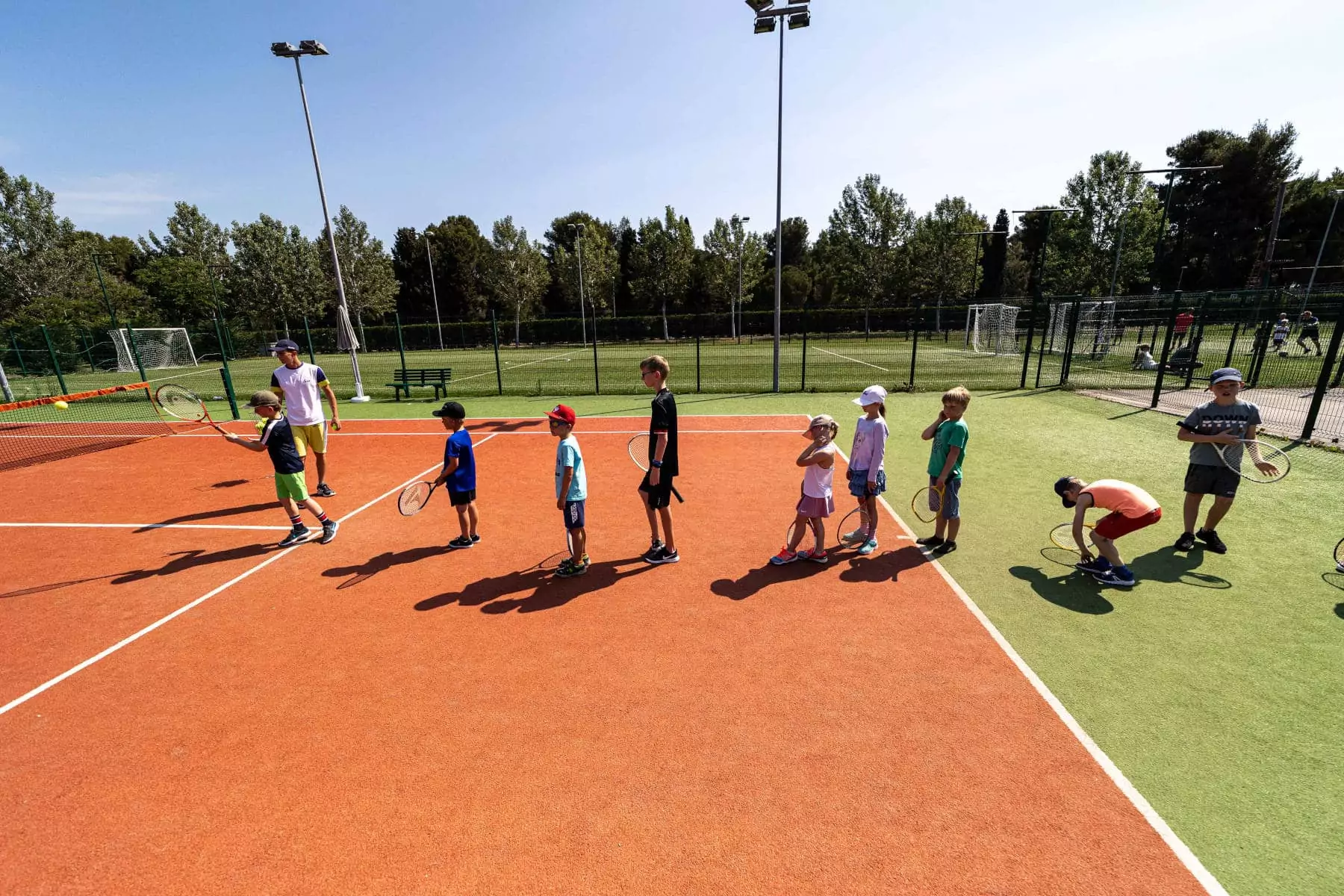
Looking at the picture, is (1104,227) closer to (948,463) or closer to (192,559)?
(948,463)

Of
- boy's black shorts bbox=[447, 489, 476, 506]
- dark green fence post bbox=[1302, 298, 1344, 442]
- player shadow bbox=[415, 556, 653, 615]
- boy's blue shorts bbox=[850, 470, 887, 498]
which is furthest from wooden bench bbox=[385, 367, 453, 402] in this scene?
dark green fence post bbox=[1302, 298, 1344, 442]

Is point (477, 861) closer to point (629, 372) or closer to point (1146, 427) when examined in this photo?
point (1146, 427)

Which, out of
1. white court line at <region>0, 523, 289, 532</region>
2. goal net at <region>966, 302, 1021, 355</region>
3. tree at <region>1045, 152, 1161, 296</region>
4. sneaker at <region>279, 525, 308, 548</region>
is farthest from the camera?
tree at <region>1045, 152, 1161, 296</region>

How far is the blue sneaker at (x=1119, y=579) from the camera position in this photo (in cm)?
597

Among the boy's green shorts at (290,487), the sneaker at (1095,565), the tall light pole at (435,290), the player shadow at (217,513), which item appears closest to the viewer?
the sneaker at (1095,565)

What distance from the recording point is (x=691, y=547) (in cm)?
733

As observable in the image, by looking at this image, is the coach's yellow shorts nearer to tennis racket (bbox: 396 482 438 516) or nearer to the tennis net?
tennis racket (bbox: 396 482 438 516)

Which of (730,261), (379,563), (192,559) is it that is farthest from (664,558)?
(730,261)

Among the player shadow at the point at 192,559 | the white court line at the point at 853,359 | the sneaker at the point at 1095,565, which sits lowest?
the white court line at the point at 853,359

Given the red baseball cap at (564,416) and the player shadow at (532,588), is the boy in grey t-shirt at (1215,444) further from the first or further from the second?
the red baseball cap at (564,416)

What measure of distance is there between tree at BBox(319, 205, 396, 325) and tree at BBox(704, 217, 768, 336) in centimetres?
3461

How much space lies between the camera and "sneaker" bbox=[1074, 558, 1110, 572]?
6137 mm

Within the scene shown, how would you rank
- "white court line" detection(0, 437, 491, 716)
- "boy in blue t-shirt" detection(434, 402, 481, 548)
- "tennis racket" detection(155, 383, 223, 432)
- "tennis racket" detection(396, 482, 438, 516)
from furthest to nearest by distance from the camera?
"tennis racket" detection(155, 383, 223, 432) → "boy in blue t-shirt" detection(434, 402, 481, 548) → "tennis racket" detection(396, 482, 438, 516) → "white court line" detection(0, 437, 491, 716)

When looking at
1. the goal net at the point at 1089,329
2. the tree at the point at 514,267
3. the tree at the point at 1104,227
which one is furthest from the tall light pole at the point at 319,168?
the tree at the point at 1104,227
